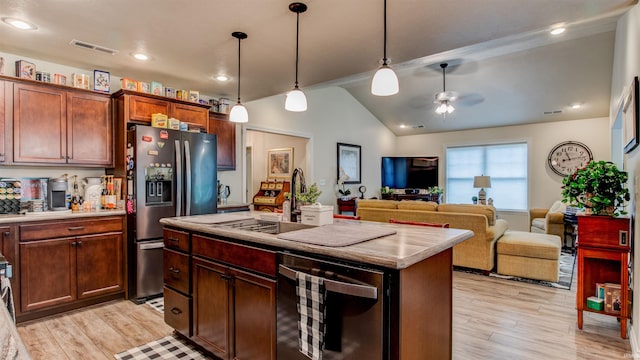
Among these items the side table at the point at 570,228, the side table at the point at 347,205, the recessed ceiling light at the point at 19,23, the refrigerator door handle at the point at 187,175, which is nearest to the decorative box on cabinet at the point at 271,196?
the side table at the point at 347,205

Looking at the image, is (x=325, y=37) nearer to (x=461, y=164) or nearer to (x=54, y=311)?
(x=54, y=311)

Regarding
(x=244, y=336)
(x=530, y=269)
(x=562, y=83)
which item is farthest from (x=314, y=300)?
(x=562, y=83)

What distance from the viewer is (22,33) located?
2742 millimetres

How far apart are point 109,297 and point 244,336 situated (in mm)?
2256

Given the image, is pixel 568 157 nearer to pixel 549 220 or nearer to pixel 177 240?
pixel 549 220

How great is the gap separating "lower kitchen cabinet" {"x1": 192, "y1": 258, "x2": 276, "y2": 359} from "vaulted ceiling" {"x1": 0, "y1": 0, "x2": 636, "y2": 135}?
1837 mm

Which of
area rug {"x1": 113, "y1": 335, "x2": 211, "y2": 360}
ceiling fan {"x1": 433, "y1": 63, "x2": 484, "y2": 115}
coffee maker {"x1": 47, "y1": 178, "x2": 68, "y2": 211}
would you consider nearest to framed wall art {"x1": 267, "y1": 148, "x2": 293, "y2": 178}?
ceiling fan {"x1": 433, "y1": 63, "x2": 484, "y2": 115}

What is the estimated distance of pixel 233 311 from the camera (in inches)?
80.7

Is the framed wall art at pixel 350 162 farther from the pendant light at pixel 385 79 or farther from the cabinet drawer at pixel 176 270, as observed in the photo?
the pendant light at pixel 385 79

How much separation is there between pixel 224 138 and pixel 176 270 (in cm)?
240

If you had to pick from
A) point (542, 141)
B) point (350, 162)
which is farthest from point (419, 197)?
point (542, 141)

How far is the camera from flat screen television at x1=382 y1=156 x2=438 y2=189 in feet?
27.1

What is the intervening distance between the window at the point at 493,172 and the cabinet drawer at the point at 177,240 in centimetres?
728

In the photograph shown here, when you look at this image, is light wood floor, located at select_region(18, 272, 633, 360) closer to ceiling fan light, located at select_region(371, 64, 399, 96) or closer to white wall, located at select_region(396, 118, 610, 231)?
ceiling fan light, located at select_region(371, 64, 399, 96)
